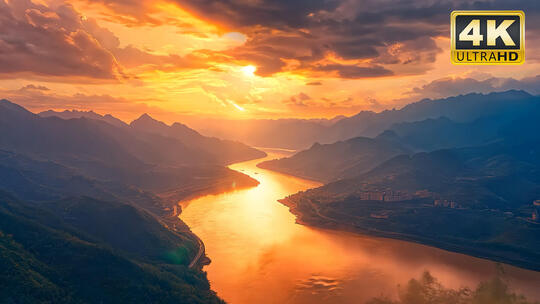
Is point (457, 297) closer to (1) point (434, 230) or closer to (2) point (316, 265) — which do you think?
(2) point (316, 265)

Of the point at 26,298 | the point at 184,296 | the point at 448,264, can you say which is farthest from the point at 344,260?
the point at 26,298

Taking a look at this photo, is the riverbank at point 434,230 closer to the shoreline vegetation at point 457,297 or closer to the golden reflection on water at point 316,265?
the golden reflection on water at point 316,265

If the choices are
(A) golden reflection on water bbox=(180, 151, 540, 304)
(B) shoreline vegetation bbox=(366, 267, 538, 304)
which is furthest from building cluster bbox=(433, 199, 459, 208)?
(B) shoreline vegetation bbox=(366, 267, 538, 304)

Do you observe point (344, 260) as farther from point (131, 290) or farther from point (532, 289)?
point (131, 290)

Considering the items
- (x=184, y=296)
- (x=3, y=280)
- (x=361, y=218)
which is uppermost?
(x=361, y=218)

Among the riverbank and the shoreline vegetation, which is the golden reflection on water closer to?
the riverbank
